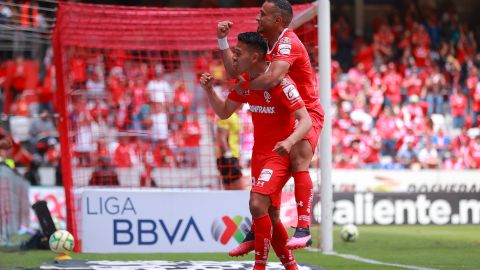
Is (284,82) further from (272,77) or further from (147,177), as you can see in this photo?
(147,177)

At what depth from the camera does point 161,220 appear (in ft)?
38.9

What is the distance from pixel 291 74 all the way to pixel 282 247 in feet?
4.78

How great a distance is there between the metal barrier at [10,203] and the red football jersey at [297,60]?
260 inches

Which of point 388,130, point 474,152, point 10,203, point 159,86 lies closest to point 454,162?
point 474,152

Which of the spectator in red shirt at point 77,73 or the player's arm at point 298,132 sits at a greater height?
the spectator in red shirt at point 77,73

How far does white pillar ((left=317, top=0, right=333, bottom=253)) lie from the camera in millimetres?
11367

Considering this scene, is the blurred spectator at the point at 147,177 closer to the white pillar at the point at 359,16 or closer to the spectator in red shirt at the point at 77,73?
the spectator in red shirt at the point at 77,73

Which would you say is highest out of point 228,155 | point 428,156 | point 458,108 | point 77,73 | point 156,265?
point 77,73

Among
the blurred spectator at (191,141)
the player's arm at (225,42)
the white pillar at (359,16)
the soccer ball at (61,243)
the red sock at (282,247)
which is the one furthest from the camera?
the white pillar at (359,16)

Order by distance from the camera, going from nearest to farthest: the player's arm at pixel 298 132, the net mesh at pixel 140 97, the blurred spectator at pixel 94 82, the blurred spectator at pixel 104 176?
1. the player's arm at pixel 298 132
2. the net mesh at pixel 140 97
3. the blurred spectator at pixel 104 176
4. the blurred spectator at pixel 94 82

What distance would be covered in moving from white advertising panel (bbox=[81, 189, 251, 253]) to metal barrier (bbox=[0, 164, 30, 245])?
1.89 meters

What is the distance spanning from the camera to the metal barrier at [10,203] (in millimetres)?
13656

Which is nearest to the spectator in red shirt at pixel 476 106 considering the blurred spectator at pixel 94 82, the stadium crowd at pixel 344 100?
the stadium crowd at pixel 344 100

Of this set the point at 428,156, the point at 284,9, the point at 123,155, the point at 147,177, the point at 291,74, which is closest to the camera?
the point at 284,9
